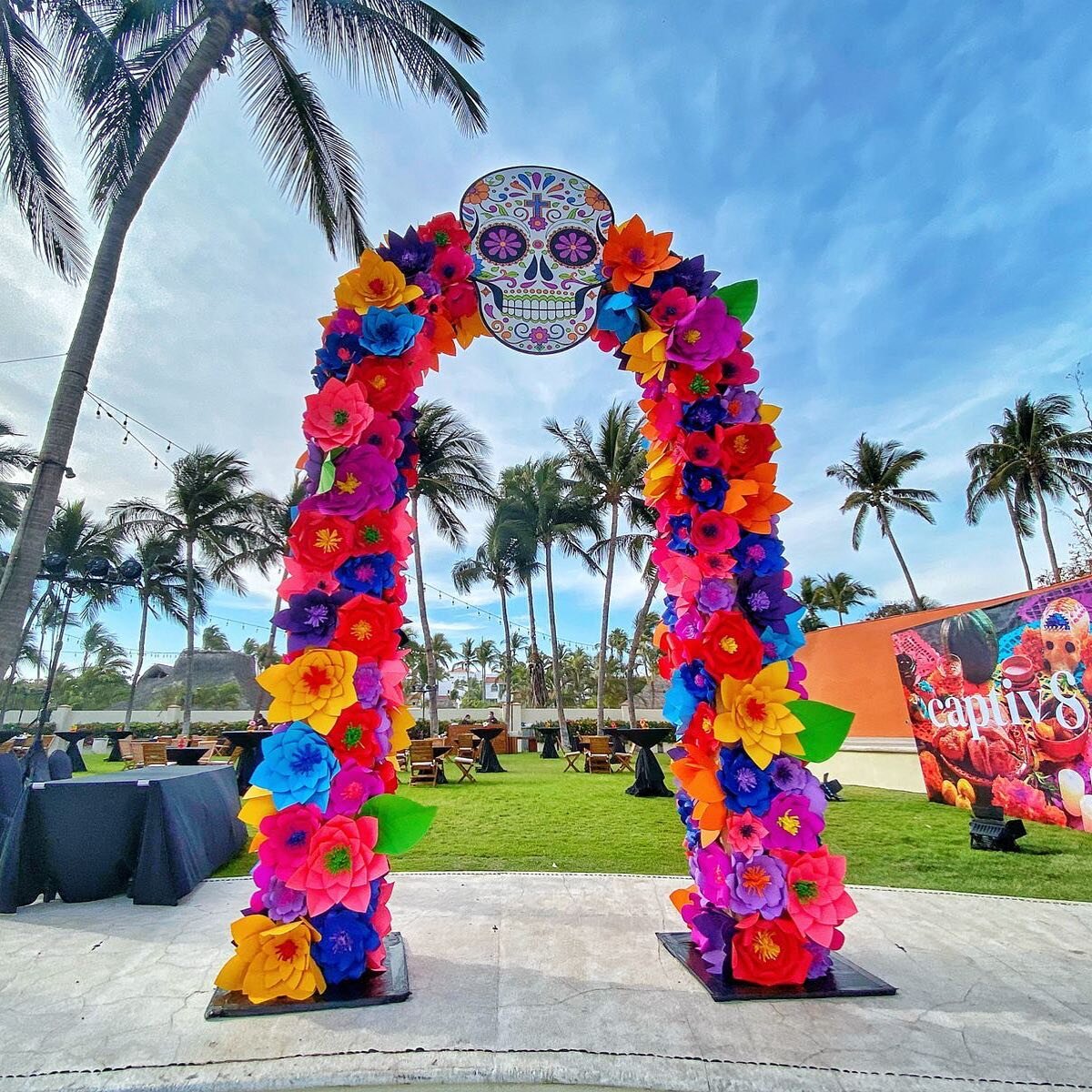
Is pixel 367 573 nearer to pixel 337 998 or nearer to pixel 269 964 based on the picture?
pixel 269 964

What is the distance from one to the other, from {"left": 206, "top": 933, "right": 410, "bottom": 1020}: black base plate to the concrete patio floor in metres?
0.04

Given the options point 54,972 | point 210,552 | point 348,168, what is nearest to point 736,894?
point 54,972

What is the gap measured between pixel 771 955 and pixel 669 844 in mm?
3511

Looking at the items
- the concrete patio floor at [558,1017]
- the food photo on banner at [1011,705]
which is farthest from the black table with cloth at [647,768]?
the concrete patio floor at [558,1017]

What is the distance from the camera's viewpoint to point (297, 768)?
2.39m

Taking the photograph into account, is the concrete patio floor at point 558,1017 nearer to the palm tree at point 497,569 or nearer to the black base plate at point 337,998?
the black base plate at point 337,998

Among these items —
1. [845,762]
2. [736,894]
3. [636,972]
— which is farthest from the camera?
[845,762]

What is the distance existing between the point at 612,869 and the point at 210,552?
20831 mm

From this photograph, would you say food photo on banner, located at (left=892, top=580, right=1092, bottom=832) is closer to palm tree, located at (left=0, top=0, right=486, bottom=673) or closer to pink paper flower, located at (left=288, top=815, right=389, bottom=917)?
pink paper flower, located at (left=288, top=815, right=389, bottom=917)

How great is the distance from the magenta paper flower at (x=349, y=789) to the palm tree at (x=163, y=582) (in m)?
23.1

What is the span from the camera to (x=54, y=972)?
282cm

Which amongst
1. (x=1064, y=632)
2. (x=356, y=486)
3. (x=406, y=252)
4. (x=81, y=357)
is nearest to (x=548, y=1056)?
(x=356, y=486)

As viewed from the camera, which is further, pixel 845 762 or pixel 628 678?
pixel 628 678

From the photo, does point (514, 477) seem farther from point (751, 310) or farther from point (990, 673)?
point (751, 310)
